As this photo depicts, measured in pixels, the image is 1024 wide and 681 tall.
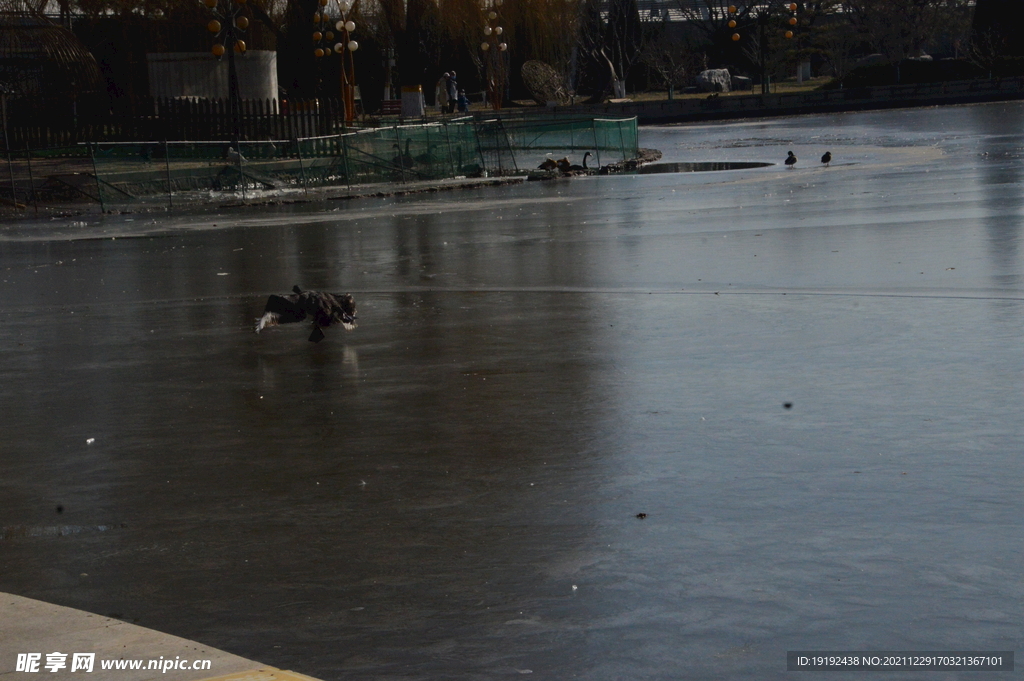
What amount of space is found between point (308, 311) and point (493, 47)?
5402 cm

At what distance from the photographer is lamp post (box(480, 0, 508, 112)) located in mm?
53938

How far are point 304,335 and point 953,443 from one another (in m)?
5.90

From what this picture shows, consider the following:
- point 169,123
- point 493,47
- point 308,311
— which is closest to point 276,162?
point 169,123

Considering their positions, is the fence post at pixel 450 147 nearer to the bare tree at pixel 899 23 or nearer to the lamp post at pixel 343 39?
the lamp post at pixel 343 39

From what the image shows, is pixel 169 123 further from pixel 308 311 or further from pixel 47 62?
pixel 308 311

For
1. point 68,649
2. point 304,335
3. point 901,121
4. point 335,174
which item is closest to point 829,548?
point 68,649

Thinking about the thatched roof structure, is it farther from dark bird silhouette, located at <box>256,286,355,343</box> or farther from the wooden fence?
dark bird silhouette, located at <box>256,286,355,343</box>

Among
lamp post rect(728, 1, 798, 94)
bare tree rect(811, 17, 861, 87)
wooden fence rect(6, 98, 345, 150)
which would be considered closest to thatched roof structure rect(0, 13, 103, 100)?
wooden fence rect(6, 98, 345, 150)

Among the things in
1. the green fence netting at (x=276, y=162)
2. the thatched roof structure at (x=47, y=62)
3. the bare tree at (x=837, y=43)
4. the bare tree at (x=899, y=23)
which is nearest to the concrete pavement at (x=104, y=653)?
the green fence netting at (x=276, y=162)

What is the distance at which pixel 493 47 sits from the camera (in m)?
63.8

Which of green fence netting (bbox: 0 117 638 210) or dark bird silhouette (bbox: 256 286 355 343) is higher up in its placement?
green fence netting (bbox: 0 117 638 210)

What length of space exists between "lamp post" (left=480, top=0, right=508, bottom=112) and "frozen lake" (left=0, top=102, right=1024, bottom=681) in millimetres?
39979

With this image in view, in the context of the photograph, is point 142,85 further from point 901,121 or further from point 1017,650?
point 1017,650

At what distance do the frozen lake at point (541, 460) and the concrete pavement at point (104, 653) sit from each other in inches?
6.3
